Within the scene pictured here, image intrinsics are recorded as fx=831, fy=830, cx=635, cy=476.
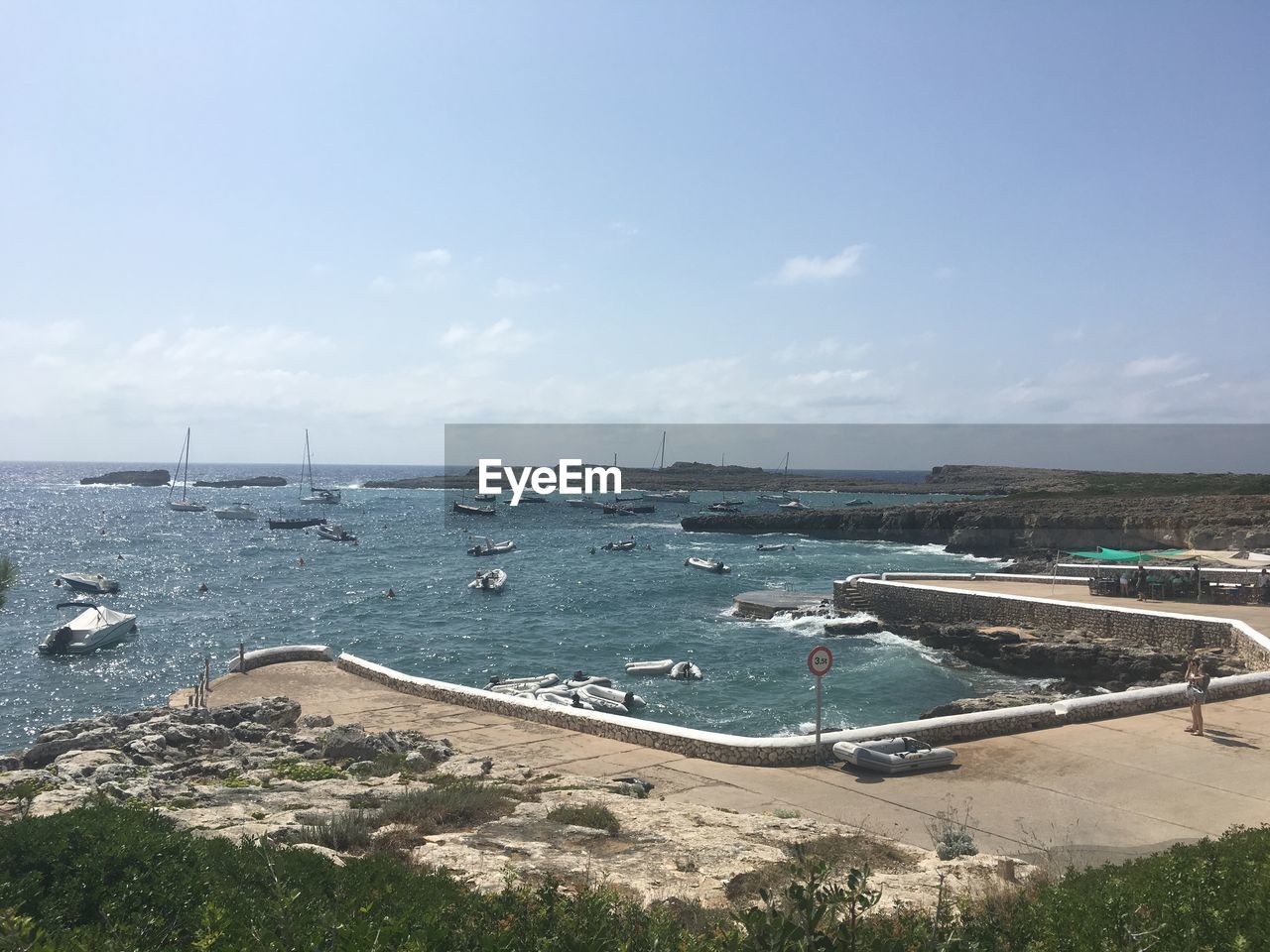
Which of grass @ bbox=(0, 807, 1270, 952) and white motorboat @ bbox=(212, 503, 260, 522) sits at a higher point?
grass @ bbox=(0, 807, 1270, 952)

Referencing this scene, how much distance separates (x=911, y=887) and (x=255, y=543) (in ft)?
276

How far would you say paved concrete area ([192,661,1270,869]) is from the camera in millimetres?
9516

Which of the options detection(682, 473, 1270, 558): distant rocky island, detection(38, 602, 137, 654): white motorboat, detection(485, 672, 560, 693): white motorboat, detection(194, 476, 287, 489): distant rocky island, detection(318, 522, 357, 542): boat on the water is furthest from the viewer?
detection(194, 476, 287, 489): distant rocky island

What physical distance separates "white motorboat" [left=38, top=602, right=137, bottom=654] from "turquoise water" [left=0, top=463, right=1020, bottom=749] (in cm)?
69

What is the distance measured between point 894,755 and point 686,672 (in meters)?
17.4

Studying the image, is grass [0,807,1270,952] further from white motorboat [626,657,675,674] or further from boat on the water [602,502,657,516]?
boat on the water [602,502,657,516]

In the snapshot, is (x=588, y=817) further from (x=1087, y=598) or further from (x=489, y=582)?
(x=489, y=582)

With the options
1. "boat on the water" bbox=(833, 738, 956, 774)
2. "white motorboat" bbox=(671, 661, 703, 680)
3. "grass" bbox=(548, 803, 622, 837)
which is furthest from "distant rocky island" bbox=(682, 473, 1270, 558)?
"grass" bbox=(548, 803, 622, 837)

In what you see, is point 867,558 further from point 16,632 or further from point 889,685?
point 16,632

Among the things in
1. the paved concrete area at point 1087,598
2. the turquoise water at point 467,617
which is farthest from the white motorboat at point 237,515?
the paved concrete area at point 1087,598

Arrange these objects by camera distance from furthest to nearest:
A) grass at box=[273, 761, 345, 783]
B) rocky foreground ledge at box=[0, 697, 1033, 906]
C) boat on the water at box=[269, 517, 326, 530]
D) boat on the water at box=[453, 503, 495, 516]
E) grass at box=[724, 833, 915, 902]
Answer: boat on the water at box=[453, 503, 495, 516]
boat on the water at box=[269, 517, 326, 530]
grass at box=[273, 761, 345, 783]
rocky foreground ledge at box=[0, 697, 1033, 906]
grass at box=[724, 833, 915, 902]

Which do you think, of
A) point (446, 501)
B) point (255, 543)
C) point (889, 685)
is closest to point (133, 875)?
point (889, 685)

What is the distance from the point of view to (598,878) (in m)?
7.04

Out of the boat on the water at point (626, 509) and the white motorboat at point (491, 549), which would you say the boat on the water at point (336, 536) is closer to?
the white motorboat at point (491, 549)
